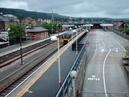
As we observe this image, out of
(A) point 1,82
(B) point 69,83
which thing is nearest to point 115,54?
(A) point 1,82

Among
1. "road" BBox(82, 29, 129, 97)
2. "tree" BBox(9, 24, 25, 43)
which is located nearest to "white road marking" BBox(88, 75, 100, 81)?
"road" BBox(82, 29, 129, 97)

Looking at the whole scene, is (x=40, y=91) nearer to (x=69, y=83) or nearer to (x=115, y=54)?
(x=69, y=83)

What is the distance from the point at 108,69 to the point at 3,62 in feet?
55.0

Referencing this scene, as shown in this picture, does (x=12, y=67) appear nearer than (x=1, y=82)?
No

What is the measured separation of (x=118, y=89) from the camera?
37469 millimetres

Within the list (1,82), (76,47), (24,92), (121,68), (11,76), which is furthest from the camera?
(76,47)

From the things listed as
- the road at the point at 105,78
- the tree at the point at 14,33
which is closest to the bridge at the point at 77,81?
the road at the point at 105,78

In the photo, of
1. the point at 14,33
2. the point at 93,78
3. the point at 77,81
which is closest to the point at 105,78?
the point at 93,78

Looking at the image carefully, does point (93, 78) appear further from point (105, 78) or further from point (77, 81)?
point (77, 81)

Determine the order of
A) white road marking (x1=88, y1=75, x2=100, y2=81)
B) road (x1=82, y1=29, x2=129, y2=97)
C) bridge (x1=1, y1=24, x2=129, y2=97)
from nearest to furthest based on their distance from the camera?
1. bridge (x1=1, y1=24, x2=129, y2=97)
2. road (x1=82, y1=29, x2=129, y2=97)
3. white road marking (x1=88, y1=75, x2=100, y2=81)

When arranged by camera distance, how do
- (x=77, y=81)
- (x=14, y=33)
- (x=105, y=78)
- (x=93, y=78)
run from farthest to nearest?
1. (x=14, y=33)
2. (x=105, y=78)
3. (x=93, y=78)
4. (x=77, y=81)

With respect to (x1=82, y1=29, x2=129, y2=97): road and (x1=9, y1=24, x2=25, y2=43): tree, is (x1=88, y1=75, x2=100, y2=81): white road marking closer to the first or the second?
(x1=82, y1=29, x2=129, y2=97): road

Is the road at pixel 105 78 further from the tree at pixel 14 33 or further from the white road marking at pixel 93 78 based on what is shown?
the tree at pixel 14 33

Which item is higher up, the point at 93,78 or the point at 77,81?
the point at 77,81
